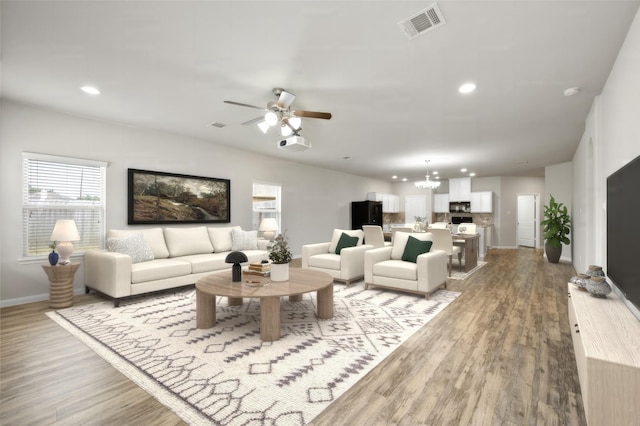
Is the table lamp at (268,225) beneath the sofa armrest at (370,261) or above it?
above

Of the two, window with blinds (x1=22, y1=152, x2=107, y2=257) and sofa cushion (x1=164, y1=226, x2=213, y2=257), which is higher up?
window with blinds (x1=22, y1=152, x2=107, y2=257)

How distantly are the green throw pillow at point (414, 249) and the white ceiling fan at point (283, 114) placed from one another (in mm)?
2368

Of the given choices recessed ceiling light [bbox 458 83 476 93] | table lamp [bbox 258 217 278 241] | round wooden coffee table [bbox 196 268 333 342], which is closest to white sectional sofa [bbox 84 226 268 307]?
table lamp [bbox 258 217 278 241]

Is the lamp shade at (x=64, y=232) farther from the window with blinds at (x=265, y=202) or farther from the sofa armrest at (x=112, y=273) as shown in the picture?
the window with blinds at (x=265, y=202)

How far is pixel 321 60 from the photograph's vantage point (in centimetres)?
280

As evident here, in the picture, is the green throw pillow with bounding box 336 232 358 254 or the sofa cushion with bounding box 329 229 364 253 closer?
the green throw pillow with bounding box 336 232 358 254

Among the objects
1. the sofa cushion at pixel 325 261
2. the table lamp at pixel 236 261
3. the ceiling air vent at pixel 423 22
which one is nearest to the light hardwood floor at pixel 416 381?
the table lamp at pixel 236 261

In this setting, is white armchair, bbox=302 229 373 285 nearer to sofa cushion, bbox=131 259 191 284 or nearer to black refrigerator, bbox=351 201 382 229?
sofa cushion, bbox=131 259 191 284

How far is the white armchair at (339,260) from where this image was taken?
190 inches

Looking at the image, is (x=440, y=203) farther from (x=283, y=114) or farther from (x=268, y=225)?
(x=283, y=114)

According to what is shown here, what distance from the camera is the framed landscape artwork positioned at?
4.89 m

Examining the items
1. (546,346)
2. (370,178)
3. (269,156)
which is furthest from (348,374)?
(370,178)

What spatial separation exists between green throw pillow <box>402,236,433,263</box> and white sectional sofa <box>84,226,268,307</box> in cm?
250

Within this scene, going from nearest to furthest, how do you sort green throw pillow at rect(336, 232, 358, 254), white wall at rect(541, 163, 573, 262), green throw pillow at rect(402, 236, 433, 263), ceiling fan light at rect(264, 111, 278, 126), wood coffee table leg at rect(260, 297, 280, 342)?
wood coffee table leg at rect(260, 297, 280, 342) → ceiling fan light at rect(264, 111, 278, 126) → green throw pillow at rect(402, 236, 433, 263) → green throw pillow at rect(336, 232, 358, 254) → white wall at rect(541, 163, 573, 262)
